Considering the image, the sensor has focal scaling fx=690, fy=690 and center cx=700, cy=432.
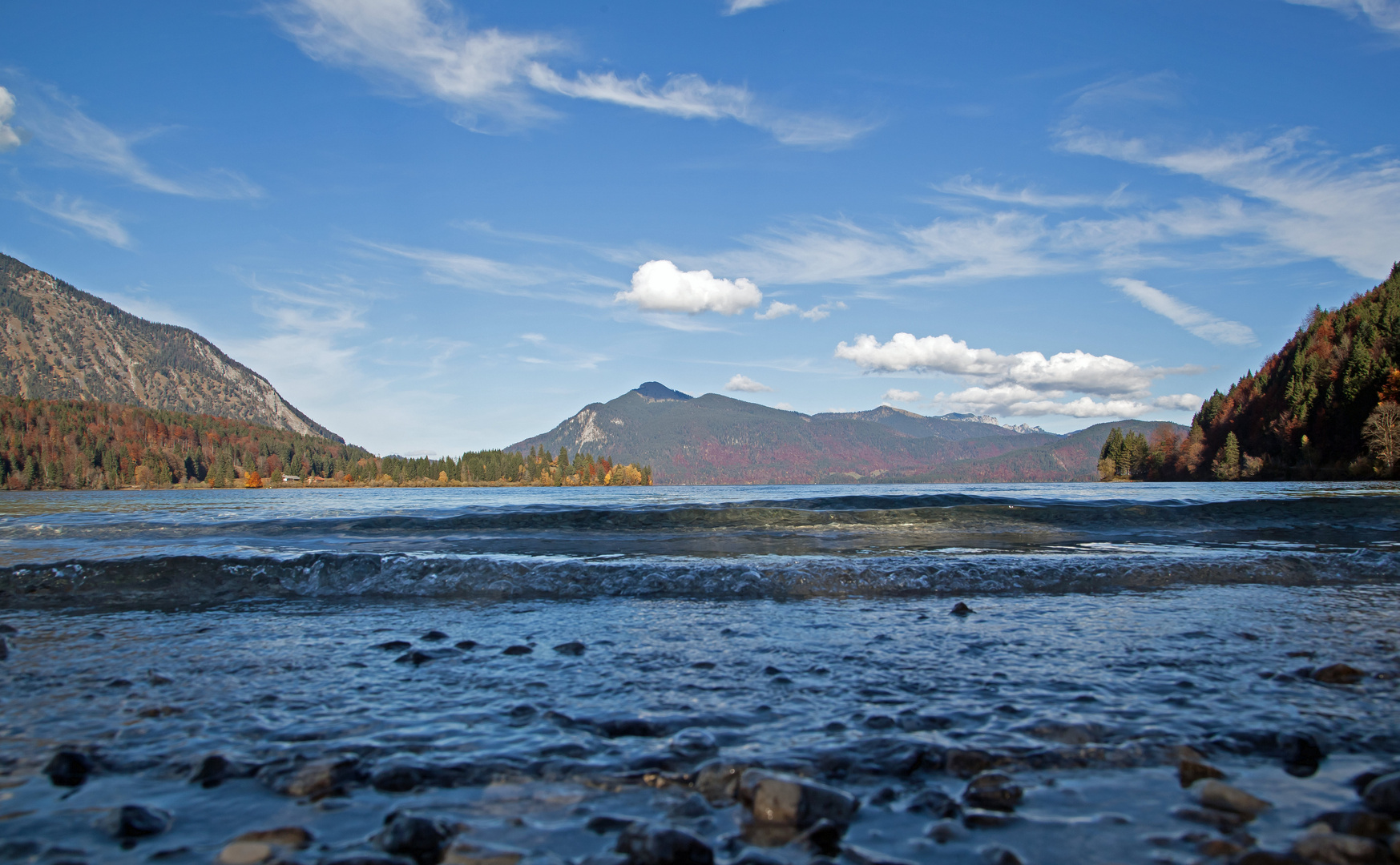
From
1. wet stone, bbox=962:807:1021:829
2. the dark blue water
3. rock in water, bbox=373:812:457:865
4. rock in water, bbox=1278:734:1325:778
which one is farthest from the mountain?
rock in water, bbox=373:812:457:865

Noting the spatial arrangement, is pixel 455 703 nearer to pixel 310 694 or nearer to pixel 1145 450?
pixel 310 694

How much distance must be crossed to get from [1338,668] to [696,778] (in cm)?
507

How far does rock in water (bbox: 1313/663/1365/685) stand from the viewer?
5078 mm

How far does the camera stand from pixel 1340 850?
8.96ft

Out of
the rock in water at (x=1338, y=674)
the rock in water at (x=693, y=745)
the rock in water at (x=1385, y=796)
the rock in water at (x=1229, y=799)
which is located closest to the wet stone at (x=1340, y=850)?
the rock in water at (x=1229, y=799)

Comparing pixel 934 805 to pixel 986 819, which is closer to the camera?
pixel 986 819

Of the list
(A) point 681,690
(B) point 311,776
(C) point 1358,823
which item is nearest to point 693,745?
(A) point 681,690

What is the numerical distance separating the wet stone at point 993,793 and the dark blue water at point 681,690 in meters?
0.09

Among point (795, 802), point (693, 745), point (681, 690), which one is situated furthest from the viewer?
point (681, 690)

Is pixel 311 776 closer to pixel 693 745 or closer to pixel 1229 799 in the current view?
pixel 693 745

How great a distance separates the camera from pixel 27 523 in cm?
2319

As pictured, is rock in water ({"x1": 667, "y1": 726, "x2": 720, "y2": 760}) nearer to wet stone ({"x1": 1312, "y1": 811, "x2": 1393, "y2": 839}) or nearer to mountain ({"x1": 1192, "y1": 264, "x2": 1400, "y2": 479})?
wet stone ({"x1": 1312, "y1": 811, "x2": 1393, "y2": 839})

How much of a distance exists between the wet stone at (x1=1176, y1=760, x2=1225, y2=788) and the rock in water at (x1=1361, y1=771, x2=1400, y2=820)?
1.80 ft

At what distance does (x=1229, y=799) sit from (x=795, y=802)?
6.69 feet
